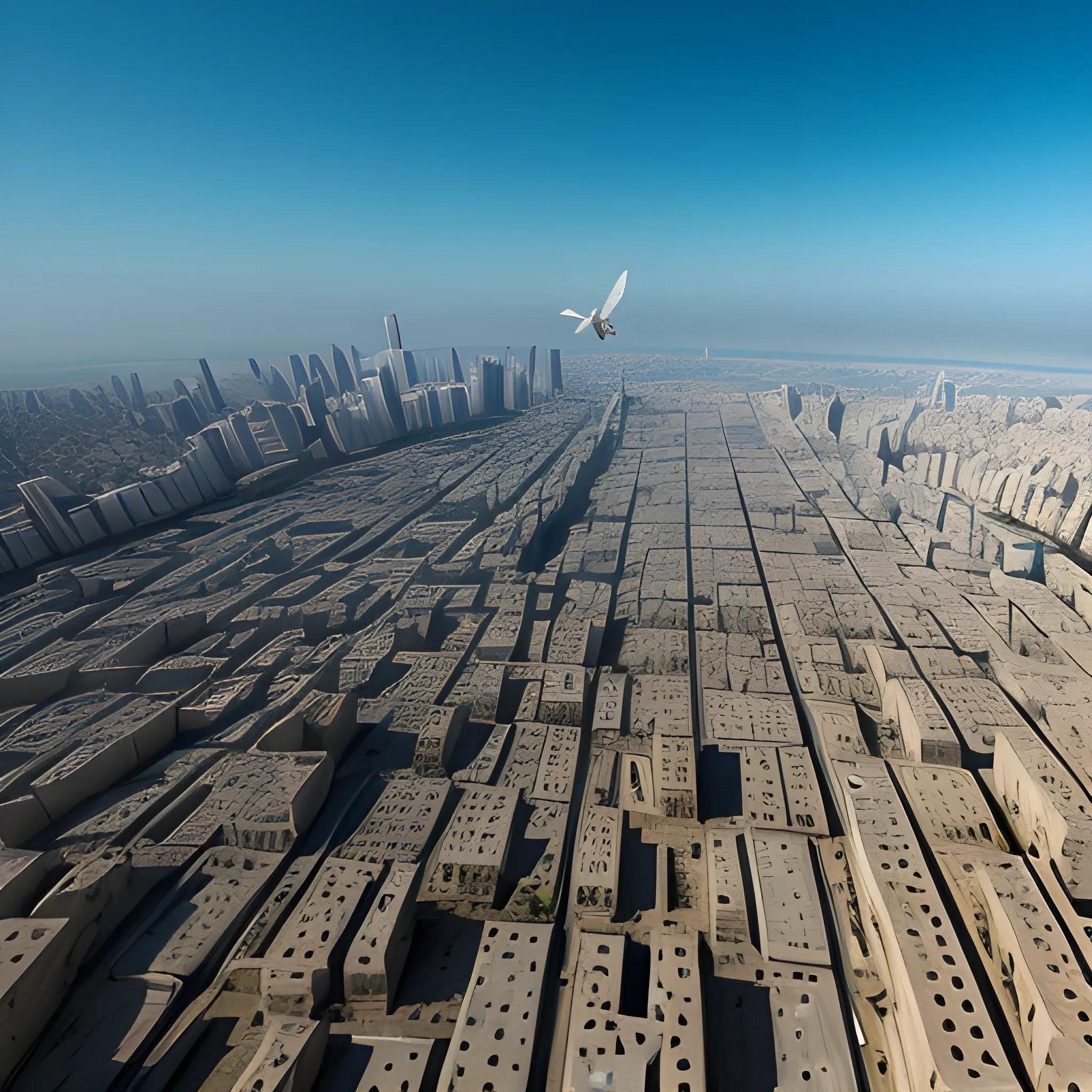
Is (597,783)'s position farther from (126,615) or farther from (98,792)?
(126,615)

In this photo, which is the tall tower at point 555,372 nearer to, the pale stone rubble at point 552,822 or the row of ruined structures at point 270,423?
the row of ruined structures at point 270,423

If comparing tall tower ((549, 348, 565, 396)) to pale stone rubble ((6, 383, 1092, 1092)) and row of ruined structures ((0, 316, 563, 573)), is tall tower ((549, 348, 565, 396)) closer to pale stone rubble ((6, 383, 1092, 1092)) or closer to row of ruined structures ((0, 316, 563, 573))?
row of ruined structures ((0, 316, 563, 573))

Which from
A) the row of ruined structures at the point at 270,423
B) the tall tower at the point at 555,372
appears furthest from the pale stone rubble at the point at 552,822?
the tall tower at the point at 555,372

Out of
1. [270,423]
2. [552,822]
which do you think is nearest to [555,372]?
[270,423]

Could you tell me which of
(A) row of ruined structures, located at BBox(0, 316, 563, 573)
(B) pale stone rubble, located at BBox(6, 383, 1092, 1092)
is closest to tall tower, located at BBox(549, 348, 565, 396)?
(A) row of ruined structures, located at BBox(0, 316, 563, 573)

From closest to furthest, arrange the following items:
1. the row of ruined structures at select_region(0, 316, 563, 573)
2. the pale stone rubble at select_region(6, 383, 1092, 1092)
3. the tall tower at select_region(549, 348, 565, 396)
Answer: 1. the pale stone rubble at select_region(6, 383, 1092, 1092)
2. the row of ruined structures at select_region(0, 316, 563, 573)
3. the tall tower at select_region(549, 348, 565, 396)

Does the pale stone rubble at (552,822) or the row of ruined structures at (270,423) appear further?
the row of ruined structures at (270,423)

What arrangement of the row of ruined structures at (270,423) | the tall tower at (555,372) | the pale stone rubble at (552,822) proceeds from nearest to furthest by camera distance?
the pale stone rubble at (552,822) < the row of ruined structures at (270,423) < the tall tower at (555,372)

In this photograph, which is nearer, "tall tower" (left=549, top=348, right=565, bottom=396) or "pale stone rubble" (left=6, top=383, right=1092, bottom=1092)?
"pale stone rubble" (left=6, top=383, right=1092, bottom=1092)

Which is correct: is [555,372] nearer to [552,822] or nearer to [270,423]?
[270,423]
